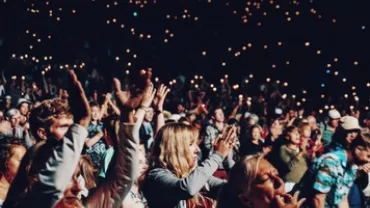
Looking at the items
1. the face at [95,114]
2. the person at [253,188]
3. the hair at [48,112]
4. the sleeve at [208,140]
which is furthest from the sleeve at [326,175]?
the face at [95,114]

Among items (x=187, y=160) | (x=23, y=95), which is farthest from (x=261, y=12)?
(x=187, y=160)

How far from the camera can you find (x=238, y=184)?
11.9 ft

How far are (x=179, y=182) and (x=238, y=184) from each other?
62.1 inches

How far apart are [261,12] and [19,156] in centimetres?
1777

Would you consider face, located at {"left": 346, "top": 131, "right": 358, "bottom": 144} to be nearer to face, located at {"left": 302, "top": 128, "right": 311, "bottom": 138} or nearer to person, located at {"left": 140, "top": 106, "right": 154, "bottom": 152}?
face, located at {"left": 302, "top": 128, "right": 311, "bottom": 138}

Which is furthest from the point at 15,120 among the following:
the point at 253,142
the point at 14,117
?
the point at 253,142

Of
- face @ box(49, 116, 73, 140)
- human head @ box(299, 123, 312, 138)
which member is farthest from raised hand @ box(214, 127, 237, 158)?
human head @ box(299, 123, 312, 138)

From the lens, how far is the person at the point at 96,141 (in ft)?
A: 28.7

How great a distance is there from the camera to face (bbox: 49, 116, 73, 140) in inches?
165

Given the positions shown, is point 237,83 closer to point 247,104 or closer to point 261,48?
point 261,48

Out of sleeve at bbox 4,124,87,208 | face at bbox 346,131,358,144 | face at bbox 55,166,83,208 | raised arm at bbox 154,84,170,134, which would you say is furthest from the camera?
face at bbox 346,131,358,144

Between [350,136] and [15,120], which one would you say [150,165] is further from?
[15,120]

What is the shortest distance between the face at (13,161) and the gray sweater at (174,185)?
0.82 metres

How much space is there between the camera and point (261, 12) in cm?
2242
